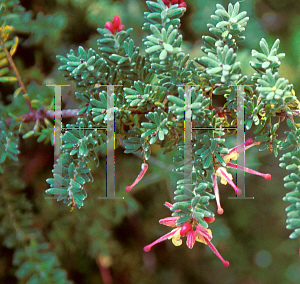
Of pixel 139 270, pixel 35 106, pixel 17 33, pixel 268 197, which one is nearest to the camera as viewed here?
pixel 35 106

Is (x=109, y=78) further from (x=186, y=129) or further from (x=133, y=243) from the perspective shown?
(x=133, y=243)

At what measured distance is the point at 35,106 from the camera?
19.2 inches

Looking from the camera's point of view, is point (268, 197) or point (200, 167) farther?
point (268, 197)

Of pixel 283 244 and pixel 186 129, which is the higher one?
pixel 186 129

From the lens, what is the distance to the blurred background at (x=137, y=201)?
66 cm

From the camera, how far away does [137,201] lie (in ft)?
2.62

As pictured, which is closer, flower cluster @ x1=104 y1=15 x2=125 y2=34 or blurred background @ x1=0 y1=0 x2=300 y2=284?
flower cluster @ x1=104 y1=15 x2=125 y2=34

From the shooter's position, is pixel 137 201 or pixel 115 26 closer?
pixel 115 26

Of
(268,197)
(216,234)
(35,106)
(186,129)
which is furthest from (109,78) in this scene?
(268,197)

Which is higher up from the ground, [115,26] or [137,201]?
[115,26]

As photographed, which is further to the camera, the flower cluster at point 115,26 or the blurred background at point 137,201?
the blurred background at point 137,201

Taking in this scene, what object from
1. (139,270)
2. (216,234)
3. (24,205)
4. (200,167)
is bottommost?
(139,270)

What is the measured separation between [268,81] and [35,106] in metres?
0.37

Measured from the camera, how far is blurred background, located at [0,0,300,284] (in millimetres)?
664
